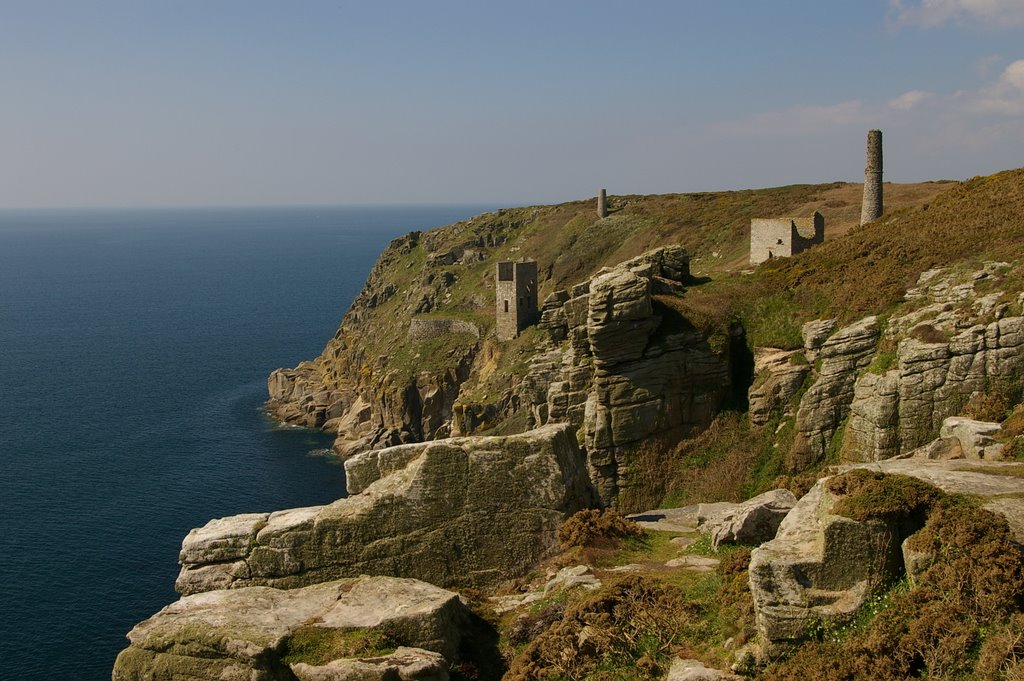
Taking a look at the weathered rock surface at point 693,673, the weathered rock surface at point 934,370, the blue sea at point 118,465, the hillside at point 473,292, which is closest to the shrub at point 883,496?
the weathered rock surface at point 693,673

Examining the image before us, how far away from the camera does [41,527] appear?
6372 centimetres

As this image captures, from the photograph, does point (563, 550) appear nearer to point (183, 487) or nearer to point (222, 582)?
point (222, 582)

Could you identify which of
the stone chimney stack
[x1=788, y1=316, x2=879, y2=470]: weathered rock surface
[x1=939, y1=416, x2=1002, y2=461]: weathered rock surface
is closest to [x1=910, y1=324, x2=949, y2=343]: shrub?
[x1=788, y1=316, x2=879, y2=470]: weathered rock surface

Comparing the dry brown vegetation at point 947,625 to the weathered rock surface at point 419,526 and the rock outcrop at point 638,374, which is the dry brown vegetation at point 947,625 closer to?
the weathered rock surface at point 419,526

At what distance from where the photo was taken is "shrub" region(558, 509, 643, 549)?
63.3 feet

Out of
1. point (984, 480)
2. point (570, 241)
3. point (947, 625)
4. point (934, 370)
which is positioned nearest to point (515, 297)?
point (570, 241)

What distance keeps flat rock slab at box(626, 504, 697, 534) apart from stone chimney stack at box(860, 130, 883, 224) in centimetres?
3826

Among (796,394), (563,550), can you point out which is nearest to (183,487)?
(796,394)

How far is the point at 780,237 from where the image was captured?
182 feet

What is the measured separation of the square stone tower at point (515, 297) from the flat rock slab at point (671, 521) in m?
65.5

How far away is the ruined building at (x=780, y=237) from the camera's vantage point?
5491 cm

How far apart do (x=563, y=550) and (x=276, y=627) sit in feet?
Result: 22.3

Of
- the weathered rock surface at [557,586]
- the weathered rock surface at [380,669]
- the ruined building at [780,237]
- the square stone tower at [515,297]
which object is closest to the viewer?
the weathered rock surface at [380,669]

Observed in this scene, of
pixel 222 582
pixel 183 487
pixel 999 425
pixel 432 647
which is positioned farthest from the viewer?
pixel 183 487
